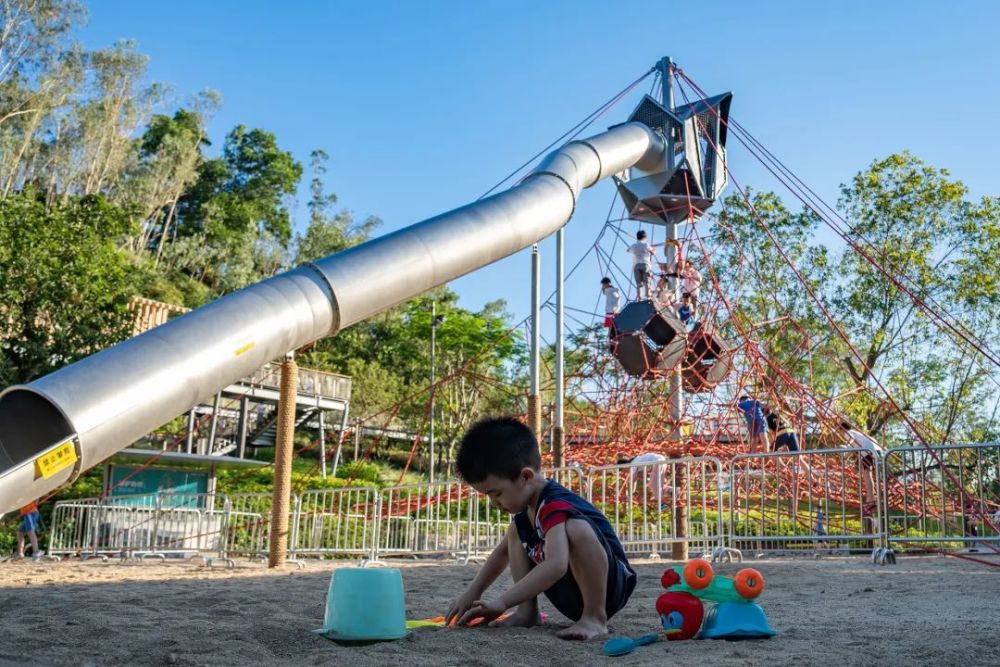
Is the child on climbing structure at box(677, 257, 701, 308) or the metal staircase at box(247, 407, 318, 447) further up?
the child on climbing structure at box(677, 257, 701, 308)

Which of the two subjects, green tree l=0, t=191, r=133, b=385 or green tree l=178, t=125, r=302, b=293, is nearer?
green tree l=0, t=191, r=133, b=385

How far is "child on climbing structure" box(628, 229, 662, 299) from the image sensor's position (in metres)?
13.9

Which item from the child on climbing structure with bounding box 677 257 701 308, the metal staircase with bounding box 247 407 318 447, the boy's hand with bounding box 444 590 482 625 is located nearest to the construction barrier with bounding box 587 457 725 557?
the child on climbing structure with bounding box 677 257 701 308

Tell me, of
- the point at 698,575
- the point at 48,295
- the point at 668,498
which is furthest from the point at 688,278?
the point at 48,295

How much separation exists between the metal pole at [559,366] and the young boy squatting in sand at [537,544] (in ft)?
26.6

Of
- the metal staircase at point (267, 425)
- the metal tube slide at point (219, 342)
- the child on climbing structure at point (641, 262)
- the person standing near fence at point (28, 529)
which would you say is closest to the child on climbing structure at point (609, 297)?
the child on climbing structure at point (641, 262)

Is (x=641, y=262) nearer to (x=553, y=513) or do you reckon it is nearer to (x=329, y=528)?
(x=329, y=528)

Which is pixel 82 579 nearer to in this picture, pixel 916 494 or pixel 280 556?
pixel 280 556

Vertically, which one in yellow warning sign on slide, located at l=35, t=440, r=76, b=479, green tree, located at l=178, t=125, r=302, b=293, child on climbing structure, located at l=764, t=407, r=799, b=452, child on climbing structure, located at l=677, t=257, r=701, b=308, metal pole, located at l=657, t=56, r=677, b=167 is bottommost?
yellow warning sign on slide, located at l=35, t=440, r=76, b=479

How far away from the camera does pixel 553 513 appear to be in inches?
146

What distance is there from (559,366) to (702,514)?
11.3 feet

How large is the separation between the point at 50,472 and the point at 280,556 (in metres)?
5.44

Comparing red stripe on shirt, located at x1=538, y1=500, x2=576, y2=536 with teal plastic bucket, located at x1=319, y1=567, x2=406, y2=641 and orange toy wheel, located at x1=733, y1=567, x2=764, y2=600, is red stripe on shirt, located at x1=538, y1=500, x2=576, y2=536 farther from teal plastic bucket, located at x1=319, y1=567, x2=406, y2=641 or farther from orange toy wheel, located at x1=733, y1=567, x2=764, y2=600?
orange toy wheel, located at x1=733, y1=567, x2=764, y2=600

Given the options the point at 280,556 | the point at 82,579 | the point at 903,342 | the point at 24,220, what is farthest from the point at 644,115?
the point at 24,220
